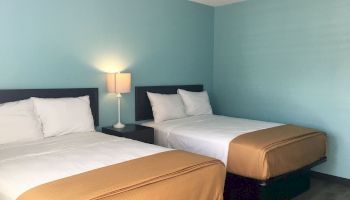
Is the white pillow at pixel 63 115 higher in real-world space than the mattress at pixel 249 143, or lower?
higher

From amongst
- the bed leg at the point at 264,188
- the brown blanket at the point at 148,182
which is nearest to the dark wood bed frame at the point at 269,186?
the bed leg at the point at 264,188

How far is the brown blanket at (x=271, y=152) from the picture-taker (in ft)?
8.45

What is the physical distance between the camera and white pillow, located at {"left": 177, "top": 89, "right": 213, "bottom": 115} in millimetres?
4141

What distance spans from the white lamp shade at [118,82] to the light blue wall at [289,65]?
1.95 metres

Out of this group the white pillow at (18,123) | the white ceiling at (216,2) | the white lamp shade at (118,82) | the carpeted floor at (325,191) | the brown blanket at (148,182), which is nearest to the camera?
the brown blanket at (148,182)

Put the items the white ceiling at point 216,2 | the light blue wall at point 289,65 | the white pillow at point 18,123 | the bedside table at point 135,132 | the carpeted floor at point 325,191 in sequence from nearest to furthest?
the white pillow at point 18,123 → the carpeted floor at point 325,191 → the bedside table at point 135,132 → the light blue wall at point 289,65 → the white ceiling at point 216,2

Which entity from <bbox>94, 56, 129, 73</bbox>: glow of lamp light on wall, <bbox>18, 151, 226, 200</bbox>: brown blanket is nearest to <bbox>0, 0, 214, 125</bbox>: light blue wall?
<bbox>94, 56, 129, 73</bbox>: glow of lamp light on wall

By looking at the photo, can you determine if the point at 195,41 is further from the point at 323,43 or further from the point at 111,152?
the point at 111,152

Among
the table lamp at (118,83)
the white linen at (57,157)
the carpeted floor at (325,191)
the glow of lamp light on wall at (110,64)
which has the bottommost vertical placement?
the carpeted floor at (325,191)

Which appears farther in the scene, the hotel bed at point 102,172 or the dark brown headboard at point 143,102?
the dark brown headboard at point 143,102

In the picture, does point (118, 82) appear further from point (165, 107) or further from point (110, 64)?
point (165, 107)

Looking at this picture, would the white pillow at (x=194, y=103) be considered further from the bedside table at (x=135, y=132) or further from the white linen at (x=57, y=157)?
the white linen at (x=57, y=157)

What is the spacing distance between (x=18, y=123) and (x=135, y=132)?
1.18 metres

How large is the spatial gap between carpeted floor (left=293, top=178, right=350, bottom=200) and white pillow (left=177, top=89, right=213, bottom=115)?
166 centimetres
